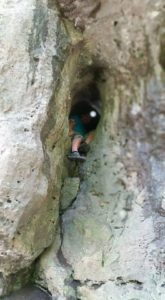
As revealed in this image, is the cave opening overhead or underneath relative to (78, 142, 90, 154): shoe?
overhead

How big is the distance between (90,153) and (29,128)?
1.35ft

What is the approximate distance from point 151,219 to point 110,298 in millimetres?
306

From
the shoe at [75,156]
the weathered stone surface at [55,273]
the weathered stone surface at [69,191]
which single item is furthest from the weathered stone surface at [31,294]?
the shoe at [75,156]

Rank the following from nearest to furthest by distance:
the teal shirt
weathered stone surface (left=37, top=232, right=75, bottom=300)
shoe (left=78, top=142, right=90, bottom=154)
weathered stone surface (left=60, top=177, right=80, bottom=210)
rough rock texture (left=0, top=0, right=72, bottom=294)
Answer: rough rock texture (left=0, top=0, right=72, bottom=294) < weathered stone surface (left=37, top=232, right=75, bottom=300) < weathered stone surface (left=60, top=177, right=80, bottom=210) < shoe (left=78, top=142, right=90, bottom=154) < the teal shirt

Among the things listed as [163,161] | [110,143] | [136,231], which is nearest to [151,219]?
[136,231]

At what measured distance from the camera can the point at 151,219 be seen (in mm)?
1670

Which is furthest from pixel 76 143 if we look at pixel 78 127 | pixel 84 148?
pixel 78 127

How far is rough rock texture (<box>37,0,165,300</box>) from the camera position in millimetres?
1600

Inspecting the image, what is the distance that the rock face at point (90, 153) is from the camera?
150cm

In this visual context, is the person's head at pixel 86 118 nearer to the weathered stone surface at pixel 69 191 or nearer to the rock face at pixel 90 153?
the rock face at pixel 90 153

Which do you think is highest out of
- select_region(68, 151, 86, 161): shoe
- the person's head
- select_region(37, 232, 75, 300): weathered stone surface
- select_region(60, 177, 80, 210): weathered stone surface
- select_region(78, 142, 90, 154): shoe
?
the person's head

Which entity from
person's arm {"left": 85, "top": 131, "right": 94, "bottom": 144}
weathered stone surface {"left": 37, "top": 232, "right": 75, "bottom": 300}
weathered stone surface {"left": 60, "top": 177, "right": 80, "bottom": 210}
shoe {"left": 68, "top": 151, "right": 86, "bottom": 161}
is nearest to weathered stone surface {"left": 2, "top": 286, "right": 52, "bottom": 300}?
weathered stone surface {"left": 37, "top": 232, "right": 75, "bottom": 300}

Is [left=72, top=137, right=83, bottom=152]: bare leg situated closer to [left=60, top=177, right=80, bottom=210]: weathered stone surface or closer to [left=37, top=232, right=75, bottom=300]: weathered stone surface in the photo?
[left=60, top=177, right=80, bottom=210]: weathered stone surface

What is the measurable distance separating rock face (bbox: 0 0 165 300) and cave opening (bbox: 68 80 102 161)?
48mm
